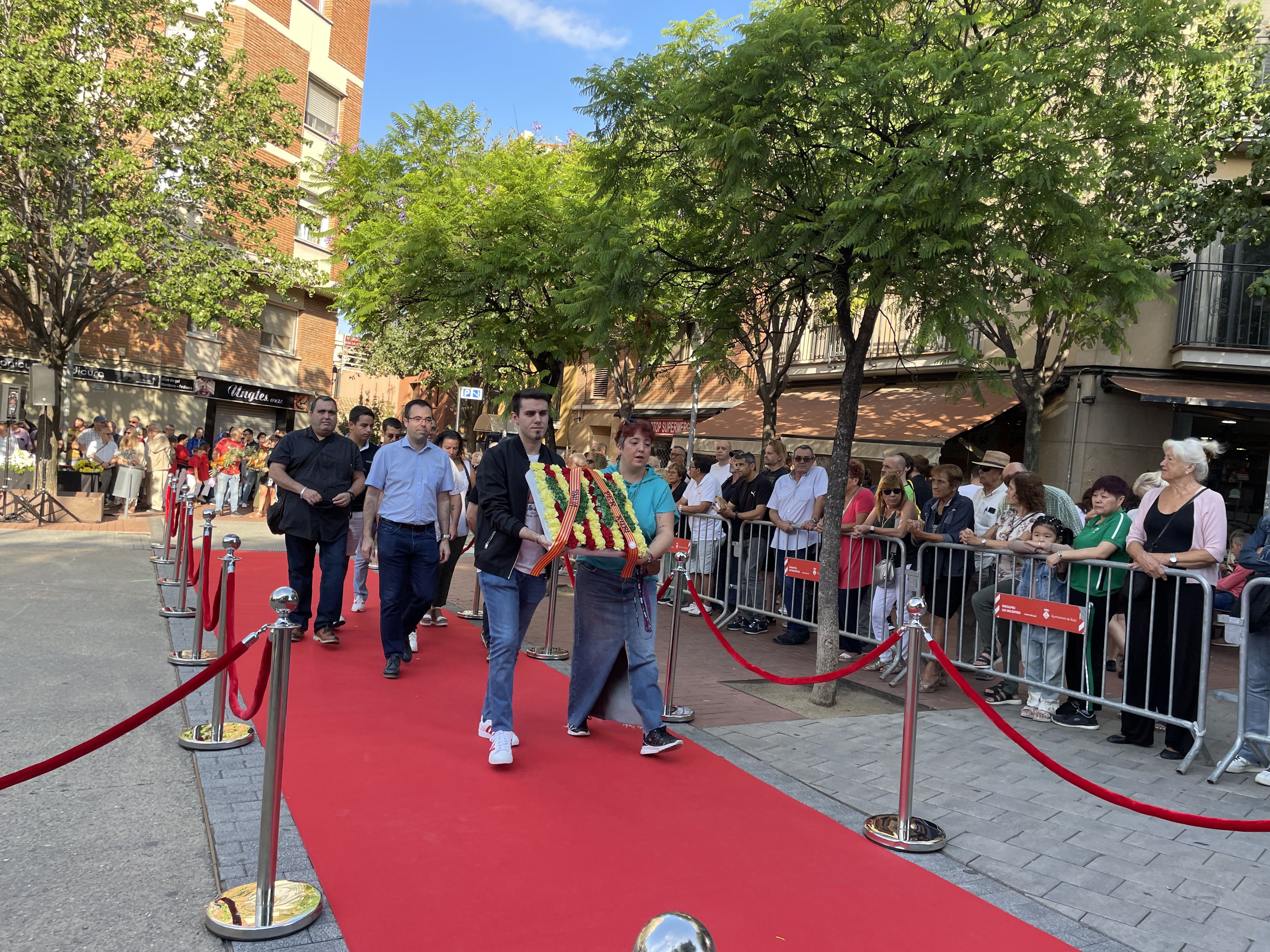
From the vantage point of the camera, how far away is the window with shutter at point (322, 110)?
2894 cm

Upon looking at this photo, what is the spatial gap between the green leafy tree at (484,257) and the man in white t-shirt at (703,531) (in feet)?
8.82

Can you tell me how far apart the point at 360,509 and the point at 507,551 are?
162 inches

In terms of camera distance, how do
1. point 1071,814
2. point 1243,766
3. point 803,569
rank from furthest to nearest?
point 803,569 → point 1243,766 → point 1071,814

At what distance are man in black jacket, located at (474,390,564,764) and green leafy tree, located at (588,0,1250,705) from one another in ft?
7.91

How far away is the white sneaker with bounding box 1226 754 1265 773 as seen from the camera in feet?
18.9

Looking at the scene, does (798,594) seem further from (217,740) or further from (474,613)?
(217,740)

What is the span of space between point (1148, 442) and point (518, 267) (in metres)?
12.3

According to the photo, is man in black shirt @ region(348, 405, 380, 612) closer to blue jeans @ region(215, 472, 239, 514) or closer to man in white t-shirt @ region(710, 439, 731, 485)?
man in white t-shirt @ region(710, 439, 731, 485)

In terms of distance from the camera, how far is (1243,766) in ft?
18.9

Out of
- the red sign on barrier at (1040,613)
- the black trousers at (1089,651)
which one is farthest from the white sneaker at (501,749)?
the black trousers at (1089,651)

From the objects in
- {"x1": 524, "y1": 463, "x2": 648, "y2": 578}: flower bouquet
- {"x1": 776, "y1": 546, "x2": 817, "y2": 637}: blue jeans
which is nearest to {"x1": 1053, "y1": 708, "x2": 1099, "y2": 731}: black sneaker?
{"x1": 776, "y1": 546, "x2": 817, "y2": 637}: blue jeans

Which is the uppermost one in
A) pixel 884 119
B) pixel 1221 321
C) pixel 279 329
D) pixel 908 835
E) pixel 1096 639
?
pixel 279 329

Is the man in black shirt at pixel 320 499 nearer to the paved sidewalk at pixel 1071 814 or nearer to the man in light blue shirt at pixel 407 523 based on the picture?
the man in light blue shirt at pixel 407 523

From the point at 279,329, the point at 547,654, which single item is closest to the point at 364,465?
the point at 547,654
